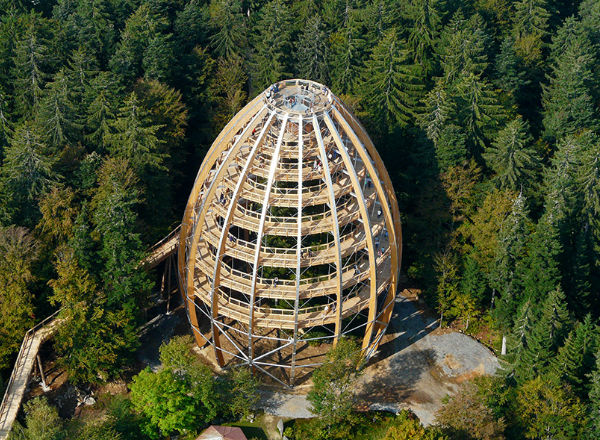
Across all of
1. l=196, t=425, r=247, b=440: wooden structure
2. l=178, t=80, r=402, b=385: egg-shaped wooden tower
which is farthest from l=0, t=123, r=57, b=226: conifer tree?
l=196, t=425, r=247, b=440: wooden structure

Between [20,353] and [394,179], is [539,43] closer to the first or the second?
[394,179]

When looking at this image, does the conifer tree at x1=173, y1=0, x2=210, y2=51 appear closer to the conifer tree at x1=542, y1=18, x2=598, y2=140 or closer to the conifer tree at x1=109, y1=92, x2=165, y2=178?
the conifer tree at x1=109, y1=92, x2=165, y2=178

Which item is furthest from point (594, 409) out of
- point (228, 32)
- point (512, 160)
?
point (228, 32)

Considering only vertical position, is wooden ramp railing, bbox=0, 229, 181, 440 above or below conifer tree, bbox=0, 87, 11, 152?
below

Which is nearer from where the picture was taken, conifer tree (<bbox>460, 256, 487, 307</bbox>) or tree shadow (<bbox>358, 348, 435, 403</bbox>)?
tree shadow (<bbox>358, 348, 435, 403</bbox>)

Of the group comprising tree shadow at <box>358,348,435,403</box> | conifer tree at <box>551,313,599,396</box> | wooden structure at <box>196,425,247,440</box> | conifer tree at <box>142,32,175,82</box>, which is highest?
conifer tree at <box>142,32,175,82</box>
